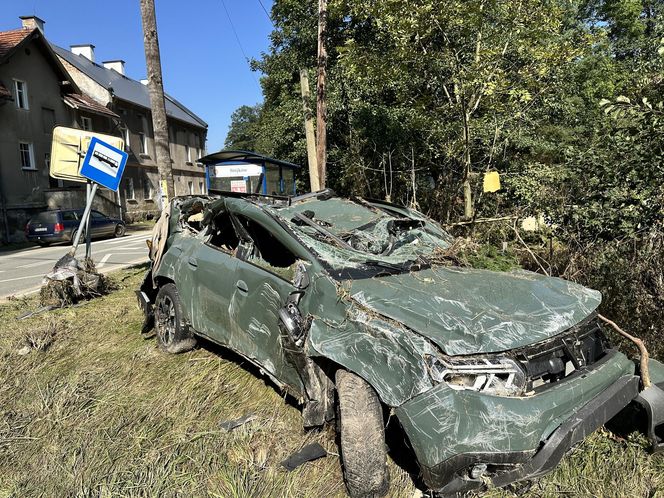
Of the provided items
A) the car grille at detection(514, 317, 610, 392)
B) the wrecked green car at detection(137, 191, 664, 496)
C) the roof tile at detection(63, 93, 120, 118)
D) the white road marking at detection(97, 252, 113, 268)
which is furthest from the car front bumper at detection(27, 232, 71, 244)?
the car grille at detection(514, 317, 610, 392)

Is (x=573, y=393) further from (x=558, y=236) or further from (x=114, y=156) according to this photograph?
(x=114, y=156)

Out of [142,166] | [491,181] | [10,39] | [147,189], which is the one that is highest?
[10,39]

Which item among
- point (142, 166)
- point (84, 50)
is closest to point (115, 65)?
point (84, 50)

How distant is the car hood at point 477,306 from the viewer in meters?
2.50

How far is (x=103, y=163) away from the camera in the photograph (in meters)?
7.27

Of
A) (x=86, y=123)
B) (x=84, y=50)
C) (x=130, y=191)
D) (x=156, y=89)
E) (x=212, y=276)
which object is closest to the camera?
(x=212, y=276)

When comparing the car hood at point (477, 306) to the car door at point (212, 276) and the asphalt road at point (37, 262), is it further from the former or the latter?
the asphalt road at point (37, 262)

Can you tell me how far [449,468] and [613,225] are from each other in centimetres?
362

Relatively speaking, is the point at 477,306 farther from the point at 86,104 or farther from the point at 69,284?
the point at 86,104

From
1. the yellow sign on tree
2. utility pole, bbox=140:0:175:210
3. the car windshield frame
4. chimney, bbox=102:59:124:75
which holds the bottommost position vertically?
the car windshield frame

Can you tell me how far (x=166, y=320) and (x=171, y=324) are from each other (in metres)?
0.10

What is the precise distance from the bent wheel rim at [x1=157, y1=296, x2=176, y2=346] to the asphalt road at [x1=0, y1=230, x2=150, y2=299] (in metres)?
4.73

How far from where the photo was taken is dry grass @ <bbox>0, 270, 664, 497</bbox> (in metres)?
2.76

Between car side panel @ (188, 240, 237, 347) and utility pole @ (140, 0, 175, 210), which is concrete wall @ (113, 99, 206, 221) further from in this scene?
car side panel @ (188, 240, 237, 347)
